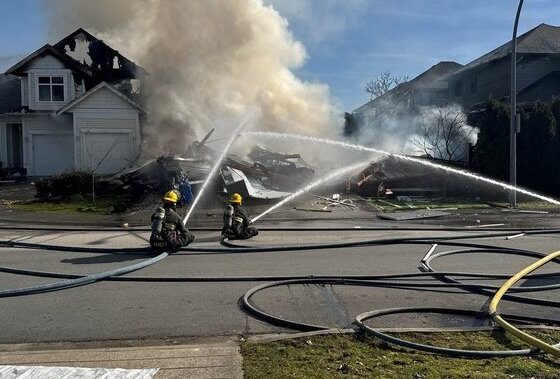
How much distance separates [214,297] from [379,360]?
265cm

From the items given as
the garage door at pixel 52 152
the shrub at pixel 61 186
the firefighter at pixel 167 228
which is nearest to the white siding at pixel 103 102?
the garage door at pixel 52 152

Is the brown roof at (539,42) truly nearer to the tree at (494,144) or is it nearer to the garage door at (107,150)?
the tree at (494,144)

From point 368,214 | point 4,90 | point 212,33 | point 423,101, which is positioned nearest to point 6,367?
point 368,214

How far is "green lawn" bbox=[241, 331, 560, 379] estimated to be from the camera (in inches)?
150

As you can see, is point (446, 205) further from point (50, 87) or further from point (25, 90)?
point (25, 90)

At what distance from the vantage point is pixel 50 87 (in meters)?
26.5

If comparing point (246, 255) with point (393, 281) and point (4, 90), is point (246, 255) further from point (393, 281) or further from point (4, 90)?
point (4, 90)

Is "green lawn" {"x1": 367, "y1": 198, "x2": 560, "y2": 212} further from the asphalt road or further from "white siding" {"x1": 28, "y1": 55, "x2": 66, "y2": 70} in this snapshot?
"white siding" {"x1": 28, "y1": 55, "x2": 66, "y2": 70}

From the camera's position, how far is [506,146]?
1962cm

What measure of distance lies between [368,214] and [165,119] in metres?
13.0

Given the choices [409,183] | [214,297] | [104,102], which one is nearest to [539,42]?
[409,183]

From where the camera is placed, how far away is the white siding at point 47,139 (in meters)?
26.0

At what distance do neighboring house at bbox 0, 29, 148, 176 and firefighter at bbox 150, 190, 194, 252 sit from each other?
15.9 meters

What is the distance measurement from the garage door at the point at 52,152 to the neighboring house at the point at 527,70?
69.9ft
